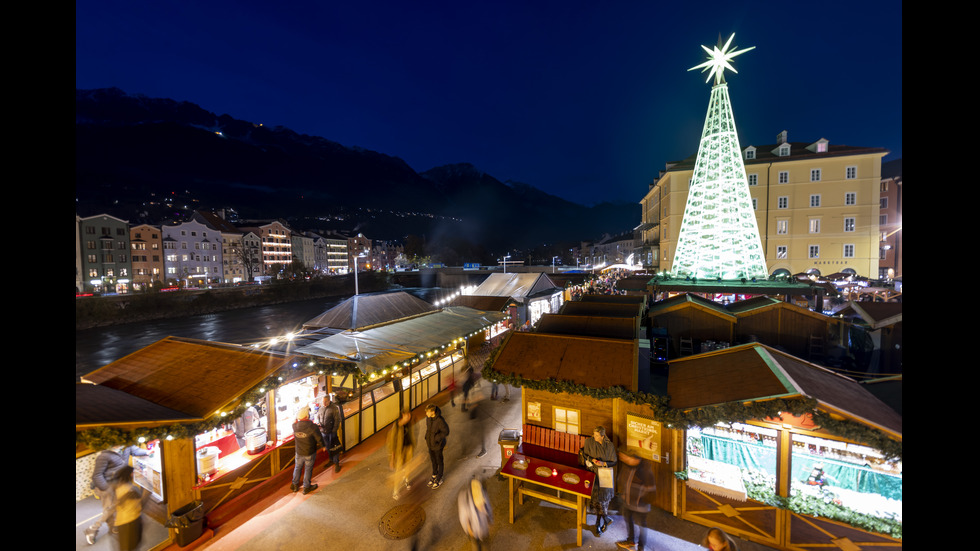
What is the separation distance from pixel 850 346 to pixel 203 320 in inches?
2087

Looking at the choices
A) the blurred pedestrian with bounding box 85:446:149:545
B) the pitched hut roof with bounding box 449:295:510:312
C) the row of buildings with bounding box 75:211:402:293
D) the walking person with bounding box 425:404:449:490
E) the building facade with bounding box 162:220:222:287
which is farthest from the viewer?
the building facade with bounding box 162:220:222:287

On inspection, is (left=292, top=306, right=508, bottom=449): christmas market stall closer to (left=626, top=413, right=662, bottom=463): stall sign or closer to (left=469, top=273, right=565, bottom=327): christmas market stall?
(left=626, top=413, right=662, bottom=463): stall sign

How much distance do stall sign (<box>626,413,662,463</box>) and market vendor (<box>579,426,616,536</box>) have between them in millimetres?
533

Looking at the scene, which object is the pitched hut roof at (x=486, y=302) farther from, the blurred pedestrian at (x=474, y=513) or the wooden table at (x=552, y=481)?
the blurred pedestrian at (x=474, y=513)

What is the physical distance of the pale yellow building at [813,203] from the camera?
95.6 ft

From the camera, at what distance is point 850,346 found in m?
10.3

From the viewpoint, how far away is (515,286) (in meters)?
19.1

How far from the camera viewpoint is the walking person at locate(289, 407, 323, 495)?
19.4 ft

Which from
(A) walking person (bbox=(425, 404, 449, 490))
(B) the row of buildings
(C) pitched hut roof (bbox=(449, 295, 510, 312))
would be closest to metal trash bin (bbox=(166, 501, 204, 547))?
(A) walking person (bbox=(425, 404, 449, 490))

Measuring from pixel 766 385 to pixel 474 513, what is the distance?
3857mm

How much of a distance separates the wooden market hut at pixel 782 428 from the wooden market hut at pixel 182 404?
6503 mm

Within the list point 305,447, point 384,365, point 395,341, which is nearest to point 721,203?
point 395,341

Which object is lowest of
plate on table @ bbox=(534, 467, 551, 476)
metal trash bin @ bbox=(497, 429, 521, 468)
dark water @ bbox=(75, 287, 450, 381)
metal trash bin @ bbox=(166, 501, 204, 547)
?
dark water @ bbox=(75, 287, 450, 381)
